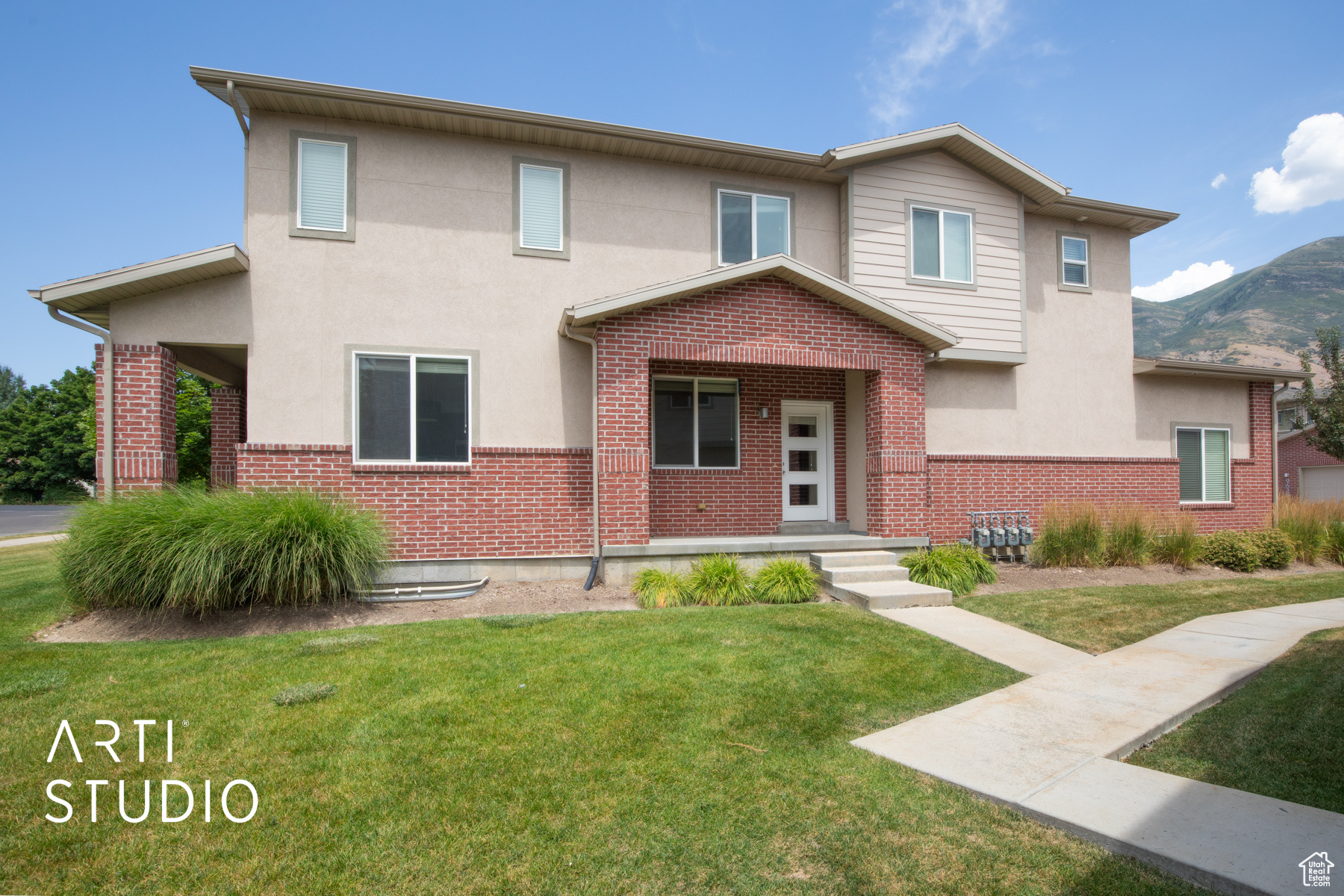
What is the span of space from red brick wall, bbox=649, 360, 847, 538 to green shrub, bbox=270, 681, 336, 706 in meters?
6.38

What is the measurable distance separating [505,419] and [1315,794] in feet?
28.9

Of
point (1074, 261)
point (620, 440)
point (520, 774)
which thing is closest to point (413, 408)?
point (620, 440)

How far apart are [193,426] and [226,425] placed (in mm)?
14047

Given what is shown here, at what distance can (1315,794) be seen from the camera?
3.41 m

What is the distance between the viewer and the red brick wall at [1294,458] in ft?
85.1

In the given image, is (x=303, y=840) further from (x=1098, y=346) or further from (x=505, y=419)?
(x=1098, y=346)

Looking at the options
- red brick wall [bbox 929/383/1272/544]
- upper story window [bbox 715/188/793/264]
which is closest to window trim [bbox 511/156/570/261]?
upper story window [bbox 715/188/793/264]

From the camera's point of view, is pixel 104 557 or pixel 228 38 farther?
pixel 228 38

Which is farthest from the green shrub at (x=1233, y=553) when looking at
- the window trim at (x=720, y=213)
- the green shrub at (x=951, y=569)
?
the window trim at (x=720, y=213)

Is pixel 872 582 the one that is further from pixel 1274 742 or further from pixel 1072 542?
pixel 1274 742

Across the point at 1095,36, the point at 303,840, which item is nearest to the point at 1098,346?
the point at 1095,36

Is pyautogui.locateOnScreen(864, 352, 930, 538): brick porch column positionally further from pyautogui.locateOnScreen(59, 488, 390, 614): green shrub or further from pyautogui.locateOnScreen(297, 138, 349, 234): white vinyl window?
pyautogui.locateOnScreen(297, 138, 349, 234): white vinyl window

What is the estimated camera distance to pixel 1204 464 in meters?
14.0

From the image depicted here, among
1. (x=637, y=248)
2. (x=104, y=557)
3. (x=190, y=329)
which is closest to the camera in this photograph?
(x=104, y=557)
